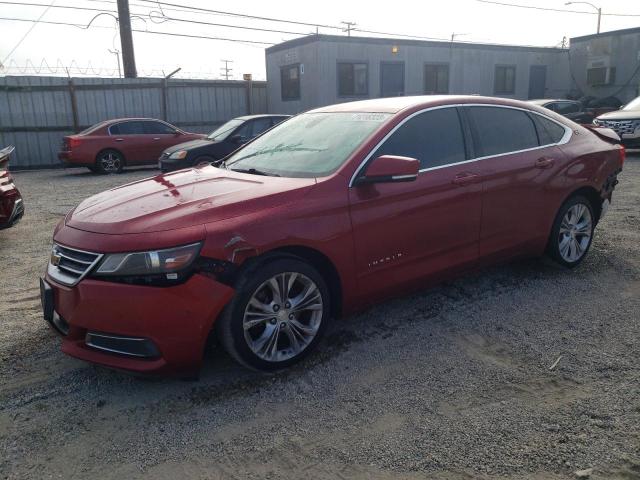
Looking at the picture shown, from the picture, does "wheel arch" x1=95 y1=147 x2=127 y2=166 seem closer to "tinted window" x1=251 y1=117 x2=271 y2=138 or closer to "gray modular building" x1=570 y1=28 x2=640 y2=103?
"tinted window" x1=251 y1=117 x2=271 y2=138

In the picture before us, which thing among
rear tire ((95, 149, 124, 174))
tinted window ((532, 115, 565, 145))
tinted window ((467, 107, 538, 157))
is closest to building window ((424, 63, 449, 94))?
rear tire ((95, 149, 124, 174))

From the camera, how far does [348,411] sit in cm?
294

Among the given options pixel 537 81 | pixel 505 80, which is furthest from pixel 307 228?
pixel 537 81

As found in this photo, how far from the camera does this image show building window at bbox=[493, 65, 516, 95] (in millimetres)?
24188

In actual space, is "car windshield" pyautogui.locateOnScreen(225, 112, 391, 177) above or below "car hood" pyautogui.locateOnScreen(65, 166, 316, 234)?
above

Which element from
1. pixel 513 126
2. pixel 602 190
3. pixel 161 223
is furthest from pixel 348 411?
pixel 602 190

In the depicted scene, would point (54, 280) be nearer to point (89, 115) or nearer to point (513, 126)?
point (513, 126)

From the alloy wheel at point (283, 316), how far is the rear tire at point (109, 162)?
12571mm

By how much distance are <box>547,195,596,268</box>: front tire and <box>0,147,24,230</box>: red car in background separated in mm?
5595

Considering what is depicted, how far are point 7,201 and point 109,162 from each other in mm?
9061

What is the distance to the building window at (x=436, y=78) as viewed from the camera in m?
22.2

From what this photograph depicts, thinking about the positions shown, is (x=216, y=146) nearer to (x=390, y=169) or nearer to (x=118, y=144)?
(x=118, y=144)

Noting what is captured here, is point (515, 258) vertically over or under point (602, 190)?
under

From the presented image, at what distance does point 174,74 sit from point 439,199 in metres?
17.2
